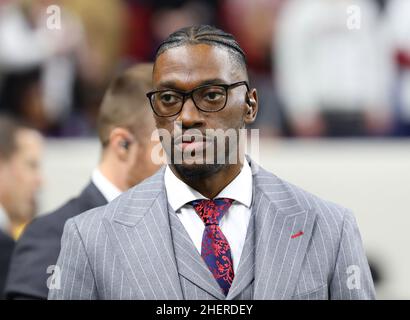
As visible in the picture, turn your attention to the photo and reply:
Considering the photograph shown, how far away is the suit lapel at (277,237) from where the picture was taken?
2.44m

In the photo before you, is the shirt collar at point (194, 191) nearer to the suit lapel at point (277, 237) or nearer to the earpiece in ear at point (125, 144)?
the suit lapel at point (277, 237)

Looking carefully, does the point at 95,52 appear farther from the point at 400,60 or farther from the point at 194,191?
the point at 194,191

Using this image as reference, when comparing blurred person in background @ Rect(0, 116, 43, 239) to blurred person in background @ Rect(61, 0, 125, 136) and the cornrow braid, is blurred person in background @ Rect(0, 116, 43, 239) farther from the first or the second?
the cornrow braid

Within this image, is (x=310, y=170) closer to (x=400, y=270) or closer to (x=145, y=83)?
(x=400, y=270)

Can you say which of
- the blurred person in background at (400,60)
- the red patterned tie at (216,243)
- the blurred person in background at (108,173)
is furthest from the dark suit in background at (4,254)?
the blurred person in background at (400,60)

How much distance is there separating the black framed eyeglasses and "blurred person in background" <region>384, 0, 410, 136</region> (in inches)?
164

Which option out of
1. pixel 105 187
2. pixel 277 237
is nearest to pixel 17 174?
pixel 105 187

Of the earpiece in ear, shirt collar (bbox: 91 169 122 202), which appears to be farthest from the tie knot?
the earpiece in ear

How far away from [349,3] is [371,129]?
31.7 inches

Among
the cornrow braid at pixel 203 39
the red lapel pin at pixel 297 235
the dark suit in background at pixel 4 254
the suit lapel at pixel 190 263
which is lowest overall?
the dark suit in background at pixel 4 254

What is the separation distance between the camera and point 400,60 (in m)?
6.54

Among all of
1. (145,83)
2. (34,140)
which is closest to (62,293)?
(145,83)

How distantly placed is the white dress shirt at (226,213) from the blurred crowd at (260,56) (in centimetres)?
366

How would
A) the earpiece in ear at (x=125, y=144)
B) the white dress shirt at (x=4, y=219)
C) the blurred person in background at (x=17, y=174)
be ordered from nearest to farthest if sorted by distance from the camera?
the earpiece in ear at (x=125, y=144)
the white dress shirt at (x=4, y=219)
the blurred person in background at (x=17, y=174)
